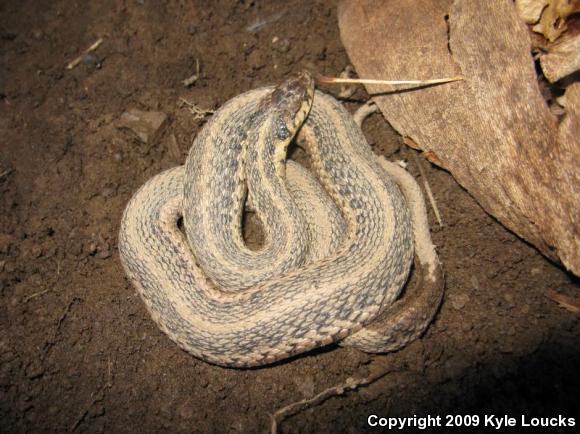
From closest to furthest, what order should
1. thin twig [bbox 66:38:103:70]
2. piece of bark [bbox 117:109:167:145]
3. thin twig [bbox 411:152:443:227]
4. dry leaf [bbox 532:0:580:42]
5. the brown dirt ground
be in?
dry leaf [bbox 532:0:580:42] < the brown dirt ground < thin twig [bbox 411:152:443:227] < piece of bark [bbox 117:109:167:145] < thin twig [bbox 66:38:103:70]

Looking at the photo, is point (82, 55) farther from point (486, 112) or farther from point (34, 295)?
point (486, 112)

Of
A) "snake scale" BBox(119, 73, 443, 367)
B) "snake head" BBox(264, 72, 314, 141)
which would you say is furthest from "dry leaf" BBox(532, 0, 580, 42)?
"snake head" BBox(264, 72, 314, 141)

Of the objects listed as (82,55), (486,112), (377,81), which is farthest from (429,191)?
(82,55)

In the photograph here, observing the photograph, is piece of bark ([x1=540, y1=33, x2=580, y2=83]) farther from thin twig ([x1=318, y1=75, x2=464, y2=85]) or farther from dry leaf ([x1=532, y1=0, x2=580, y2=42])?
thin twig ([x1=318, y1=75, x2=464, y2=85])

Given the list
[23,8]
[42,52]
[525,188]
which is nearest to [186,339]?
[525,188]

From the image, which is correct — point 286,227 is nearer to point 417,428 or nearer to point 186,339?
point 186,339
